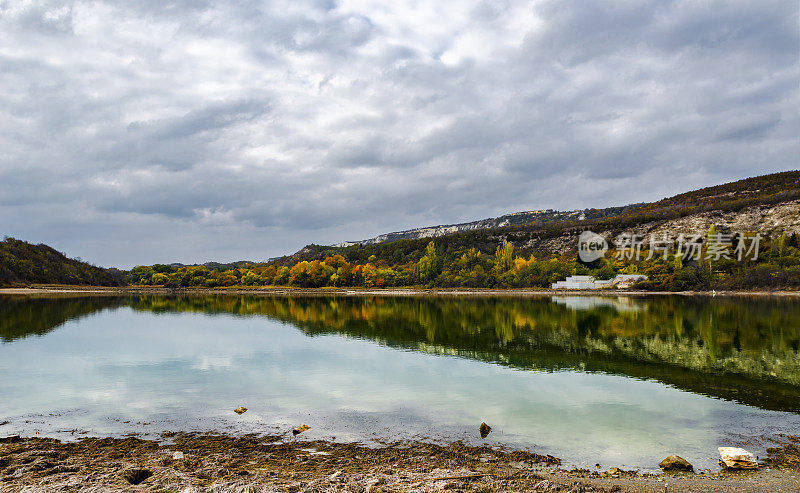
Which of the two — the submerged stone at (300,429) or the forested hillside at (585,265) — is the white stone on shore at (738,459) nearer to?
the submerged stone at (300,429)

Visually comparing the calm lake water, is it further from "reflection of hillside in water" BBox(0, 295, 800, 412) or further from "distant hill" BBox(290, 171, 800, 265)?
→ "distant hill" BBox(290, 171, 800, 265)

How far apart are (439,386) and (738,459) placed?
9445mm

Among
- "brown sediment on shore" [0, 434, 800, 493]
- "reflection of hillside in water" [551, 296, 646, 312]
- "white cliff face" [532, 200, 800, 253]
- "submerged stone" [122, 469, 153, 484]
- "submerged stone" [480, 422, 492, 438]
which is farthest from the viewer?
"white cliff face" [532, 200, 800, 253]

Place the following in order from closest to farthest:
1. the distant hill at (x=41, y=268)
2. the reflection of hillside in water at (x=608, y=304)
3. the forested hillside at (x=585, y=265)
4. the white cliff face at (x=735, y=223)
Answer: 1. the reflection of hillside in water at (x=608, y=304)
2. the forested hillside at (x=585, y=265)
3. the white cliff face at (x=735, y=223)
4. the distant hill at (x=41, y=268)

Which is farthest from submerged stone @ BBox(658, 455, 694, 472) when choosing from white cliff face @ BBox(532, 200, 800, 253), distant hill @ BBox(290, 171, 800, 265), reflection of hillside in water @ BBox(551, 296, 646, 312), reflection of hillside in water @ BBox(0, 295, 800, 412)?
distant hill @ BBox(290, 171, 800, 265)

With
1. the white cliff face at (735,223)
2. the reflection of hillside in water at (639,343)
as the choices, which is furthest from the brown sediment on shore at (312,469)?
the white cliff face at (735,223)

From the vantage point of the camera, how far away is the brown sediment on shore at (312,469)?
789cm

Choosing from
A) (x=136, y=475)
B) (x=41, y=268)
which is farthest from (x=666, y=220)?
(x=41, y=268)

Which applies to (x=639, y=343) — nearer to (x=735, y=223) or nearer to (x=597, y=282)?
(x=597, y=282)

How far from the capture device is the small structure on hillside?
102 metres

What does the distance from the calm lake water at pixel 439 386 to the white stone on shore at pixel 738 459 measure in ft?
1.21

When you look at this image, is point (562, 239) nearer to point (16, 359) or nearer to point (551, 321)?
point (551, 321)

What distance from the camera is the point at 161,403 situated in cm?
1447

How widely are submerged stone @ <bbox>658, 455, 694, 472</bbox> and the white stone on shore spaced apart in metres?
0.71
